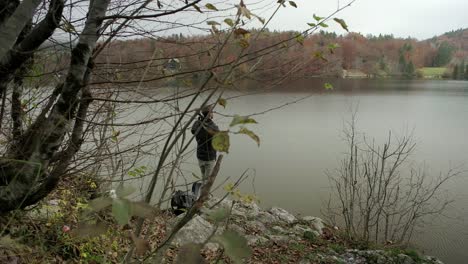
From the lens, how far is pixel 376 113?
20.8m

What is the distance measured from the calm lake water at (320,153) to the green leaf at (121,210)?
162 centimetres

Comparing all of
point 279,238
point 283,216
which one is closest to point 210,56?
point 279,238

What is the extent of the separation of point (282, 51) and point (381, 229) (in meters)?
6.64

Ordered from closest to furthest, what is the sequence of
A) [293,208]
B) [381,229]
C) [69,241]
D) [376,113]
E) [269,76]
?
[269,76]
[69,241]
[381,229]
[293,208]
[376,113]

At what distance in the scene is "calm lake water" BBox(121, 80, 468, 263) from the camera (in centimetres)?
733

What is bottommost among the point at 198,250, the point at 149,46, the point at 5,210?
the point at 5,210

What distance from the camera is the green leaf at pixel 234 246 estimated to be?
630 millimetres

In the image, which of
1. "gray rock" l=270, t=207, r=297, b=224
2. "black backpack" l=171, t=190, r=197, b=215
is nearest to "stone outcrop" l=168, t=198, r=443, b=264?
"gray rock" l=270, t=207, r=297, b=224

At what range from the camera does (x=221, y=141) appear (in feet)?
2.91

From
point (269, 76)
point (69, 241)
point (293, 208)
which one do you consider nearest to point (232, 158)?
point (293, 208)

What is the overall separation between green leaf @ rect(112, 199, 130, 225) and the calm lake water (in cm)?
162

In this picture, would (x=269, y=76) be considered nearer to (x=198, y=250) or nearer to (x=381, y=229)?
(x=198, y=250)

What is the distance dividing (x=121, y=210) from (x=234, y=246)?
19 cm

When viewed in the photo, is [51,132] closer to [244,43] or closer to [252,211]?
[244,43]
